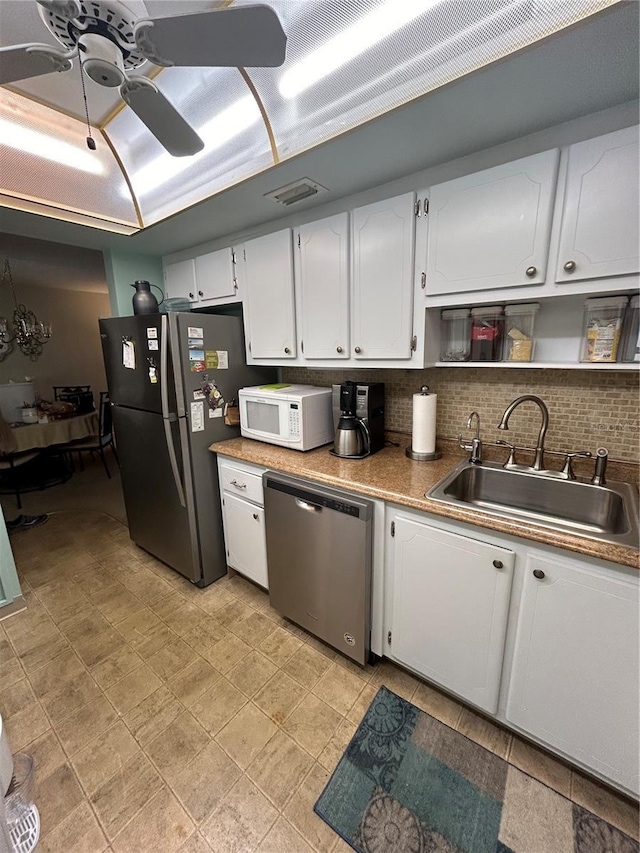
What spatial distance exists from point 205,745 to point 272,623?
0.63 m

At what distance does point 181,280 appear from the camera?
258 cm

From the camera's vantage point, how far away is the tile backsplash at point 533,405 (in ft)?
4.69

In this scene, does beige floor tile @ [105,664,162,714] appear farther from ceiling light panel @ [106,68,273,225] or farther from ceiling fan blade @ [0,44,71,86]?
ceiling light panel @ [106,68,273,225]

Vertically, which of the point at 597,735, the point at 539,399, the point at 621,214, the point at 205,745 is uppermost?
→ the point at 621,214

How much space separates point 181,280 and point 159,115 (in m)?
1.62

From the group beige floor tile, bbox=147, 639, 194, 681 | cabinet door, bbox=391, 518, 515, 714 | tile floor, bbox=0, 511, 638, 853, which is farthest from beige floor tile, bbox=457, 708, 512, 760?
beige floor tile, bbox=147, 639, 194, 681

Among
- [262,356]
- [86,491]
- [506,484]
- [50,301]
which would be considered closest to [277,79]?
[262,356]

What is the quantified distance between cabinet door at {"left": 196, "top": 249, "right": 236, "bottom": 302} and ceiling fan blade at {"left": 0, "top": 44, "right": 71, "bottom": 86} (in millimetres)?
1313

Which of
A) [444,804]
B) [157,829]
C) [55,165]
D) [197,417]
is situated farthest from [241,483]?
[55,165]

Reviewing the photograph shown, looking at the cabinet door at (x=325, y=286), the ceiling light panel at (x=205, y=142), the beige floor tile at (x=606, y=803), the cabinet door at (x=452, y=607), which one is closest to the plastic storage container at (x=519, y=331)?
the cabinet door at (x=325, y=286)

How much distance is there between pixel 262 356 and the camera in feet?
7.07

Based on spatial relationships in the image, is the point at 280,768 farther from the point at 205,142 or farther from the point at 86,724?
the point at 205,142

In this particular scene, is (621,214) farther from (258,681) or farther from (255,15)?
(258,681)

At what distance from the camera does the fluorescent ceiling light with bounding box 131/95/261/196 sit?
1406mm
